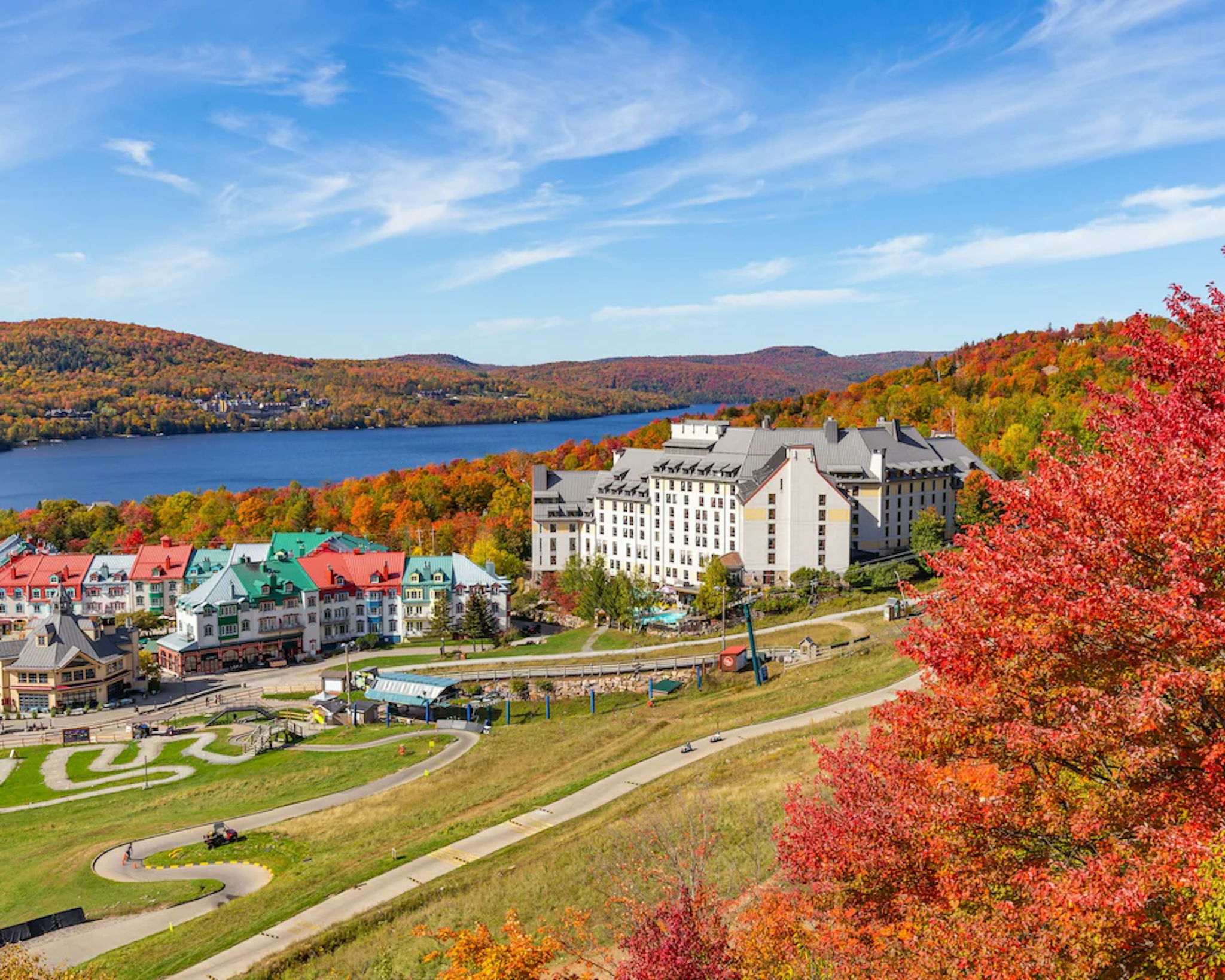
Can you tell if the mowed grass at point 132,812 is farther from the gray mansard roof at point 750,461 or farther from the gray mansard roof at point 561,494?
the gray mansard roof at point 561,494

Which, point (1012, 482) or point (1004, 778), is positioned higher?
point (1012, 482)

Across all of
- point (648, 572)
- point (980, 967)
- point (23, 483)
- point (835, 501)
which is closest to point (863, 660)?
point (835, 501)

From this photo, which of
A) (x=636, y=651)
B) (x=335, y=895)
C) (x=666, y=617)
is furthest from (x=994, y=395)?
(x=335, y=895)

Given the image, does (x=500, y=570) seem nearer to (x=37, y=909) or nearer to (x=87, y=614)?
(x=87, y=614)

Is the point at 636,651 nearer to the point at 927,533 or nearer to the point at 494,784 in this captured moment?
the point at 927,533

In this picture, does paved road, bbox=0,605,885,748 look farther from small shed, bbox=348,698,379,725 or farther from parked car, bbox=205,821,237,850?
parked car, bbox=205,821,237,850

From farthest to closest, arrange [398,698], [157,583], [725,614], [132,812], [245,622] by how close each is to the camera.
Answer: [157,583], [245,622], [725,614], [398,698], [132,812]
